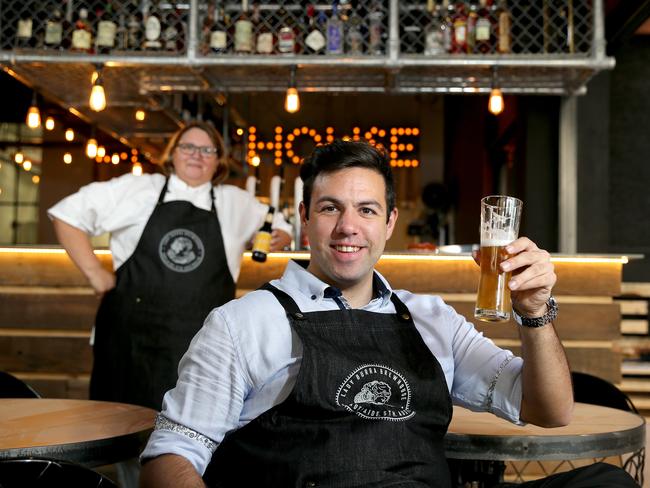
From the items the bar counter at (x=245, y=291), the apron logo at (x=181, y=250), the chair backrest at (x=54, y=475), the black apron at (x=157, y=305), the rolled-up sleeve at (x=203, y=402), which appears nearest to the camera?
the chair backrest at (x=54, y=475)

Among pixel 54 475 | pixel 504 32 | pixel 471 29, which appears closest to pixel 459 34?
pixel 471 29

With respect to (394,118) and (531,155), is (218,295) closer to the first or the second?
(531,155)

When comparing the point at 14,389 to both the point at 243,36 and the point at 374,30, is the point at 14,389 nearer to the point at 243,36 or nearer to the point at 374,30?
the point at 243,36

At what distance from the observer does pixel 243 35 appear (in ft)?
15.3

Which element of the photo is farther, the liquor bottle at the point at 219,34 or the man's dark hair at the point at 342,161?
the liquor bottle at the point at 219,34

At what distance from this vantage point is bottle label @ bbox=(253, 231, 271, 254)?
3.12 m

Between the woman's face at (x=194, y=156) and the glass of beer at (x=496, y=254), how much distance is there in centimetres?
177

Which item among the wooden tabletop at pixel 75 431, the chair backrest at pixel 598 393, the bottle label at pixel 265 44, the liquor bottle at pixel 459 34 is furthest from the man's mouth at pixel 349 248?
the liquor bottle at pixel 459 34

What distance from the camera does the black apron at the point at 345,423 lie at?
53.7 inches

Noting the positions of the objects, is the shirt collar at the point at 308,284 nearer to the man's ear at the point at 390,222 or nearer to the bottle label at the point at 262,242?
the man's ear at the point at 390,222

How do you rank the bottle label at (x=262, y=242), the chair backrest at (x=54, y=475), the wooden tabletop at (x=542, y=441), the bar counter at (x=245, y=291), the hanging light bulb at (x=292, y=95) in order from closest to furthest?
the chair backrest at (x=54, y=475), the wooden tabletop at (x=542, y=441), the bottle label at (x=262, y=242), the bar counter at (x=245, y=291), the hanging light bulb at (x=292, y=95)

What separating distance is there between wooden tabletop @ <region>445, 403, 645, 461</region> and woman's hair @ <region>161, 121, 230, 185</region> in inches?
66.7

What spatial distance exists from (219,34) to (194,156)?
1.83 metres

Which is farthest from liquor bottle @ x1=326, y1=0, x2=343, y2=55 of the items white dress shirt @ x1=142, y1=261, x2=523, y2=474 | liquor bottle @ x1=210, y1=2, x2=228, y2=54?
white dress shirt @ x1=142, y1=261, x2=523, y2=474
